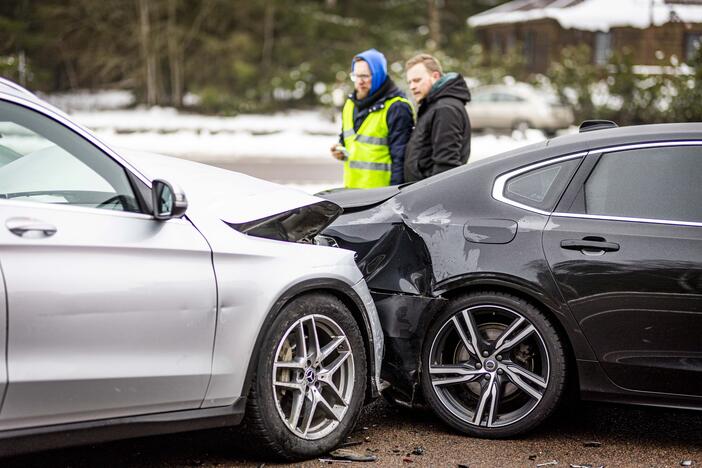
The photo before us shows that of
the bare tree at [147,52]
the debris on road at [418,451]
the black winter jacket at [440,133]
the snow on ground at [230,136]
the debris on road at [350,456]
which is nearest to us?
the debris on road at [350,456]

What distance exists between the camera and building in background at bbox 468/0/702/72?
21859mm

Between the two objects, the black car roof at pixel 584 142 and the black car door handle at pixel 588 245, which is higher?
the black car roof at pixel 584 142

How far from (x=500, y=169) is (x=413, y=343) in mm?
1002

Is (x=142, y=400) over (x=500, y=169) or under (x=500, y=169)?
under

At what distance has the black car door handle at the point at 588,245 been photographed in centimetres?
484

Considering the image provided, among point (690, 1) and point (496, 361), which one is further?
point (690, 1)

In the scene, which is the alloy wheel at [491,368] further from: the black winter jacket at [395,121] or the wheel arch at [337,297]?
the black winter jacket at [395,121]

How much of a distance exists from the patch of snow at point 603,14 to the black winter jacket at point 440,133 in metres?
12.8

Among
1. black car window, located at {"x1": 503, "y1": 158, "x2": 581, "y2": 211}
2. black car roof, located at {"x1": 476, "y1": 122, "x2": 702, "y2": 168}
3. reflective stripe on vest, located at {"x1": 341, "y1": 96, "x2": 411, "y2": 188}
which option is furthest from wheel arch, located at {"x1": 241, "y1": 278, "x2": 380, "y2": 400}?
reflective stripe on vest, located at {"x1": 341, "y1": 96, "x2": 411, "y2": 188}

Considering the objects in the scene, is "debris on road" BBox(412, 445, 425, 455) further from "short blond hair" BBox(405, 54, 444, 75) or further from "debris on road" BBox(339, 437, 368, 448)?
"short blond hair" BBox(405, 54, 444, 75)

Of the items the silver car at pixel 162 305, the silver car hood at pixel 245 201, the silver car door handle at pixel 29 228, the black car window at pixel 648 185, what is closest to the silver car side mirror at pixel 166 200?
the silver car at pixel 162 305

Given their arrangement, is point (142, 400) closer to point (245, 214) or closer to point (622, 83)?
point (245, 214)

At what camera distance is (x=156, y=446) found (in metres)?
4.82

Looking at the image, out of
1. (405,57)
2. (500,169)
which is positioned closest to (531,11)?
(405,57)
